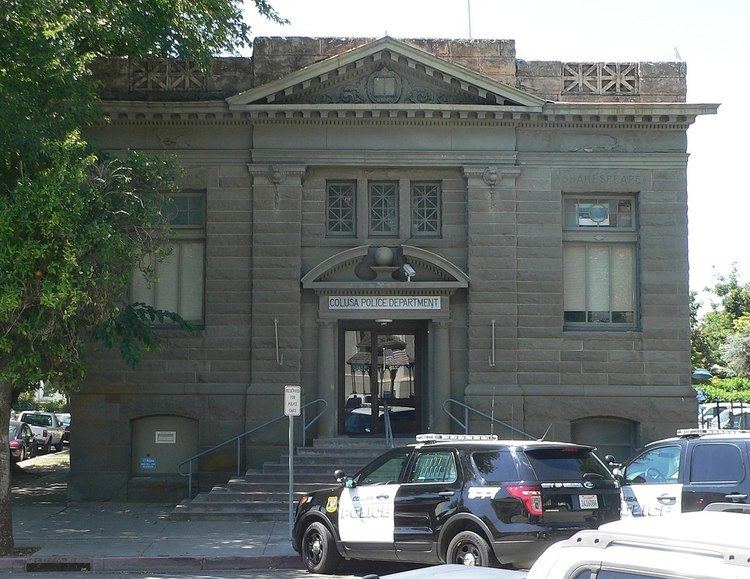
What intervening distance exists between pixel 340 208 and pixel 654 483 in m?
10.6

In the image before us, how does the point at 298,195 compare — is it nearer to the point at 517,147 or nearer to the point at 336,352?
the point at 336,352

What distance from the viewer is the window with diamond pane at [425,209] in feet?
70.4

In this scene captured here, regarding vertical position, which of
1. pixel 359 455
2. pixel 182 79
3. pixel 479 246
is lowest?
pixel 359 455

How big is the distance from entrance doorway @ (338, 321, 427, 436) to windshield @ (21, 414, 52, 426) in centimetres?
2264

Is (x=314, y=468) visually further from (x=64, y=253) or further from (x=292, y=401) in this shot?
(x=64, y=253)

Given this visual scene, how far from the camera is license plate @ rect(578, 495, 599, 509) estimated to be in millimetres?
11594

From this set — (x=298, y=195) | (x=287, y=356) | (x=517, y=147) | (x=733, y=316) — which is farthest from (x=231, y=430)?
(x=733, y=316)

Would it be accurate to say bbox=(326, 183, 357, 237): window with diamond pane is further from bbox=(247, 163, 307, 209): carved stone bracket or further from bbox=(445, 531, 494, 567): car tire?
bbox=(445, 531, 494, 567): car tire

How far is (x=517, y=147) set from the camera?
21.4 m

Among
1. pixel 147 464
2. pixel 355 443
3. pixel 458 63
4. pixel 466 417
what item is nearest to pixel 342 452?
pixel 355 443

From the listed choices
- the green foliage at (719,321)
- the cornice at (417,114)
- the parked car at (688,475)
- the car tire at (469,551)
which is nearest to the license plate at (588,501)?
the parked car at (688,475)

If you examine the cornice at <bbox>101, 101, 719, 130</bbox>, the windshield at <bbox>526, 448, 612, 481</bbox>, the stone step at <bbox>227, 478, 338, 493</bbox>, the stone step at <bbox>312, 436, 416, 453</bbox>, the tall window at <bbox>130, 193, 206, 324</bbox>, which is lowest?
the stone step at <bbox>227, 478, 338, 493</bbox>

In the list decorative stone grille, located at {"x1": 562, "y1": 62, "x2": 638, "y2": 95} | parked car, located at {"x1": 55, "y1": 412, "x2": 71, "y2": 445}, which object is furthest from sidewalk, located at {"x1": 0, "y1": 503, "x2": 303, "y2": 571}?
parked car, located at {"x1": 55, "y1": 412, "x2": 71, "y2": 445}

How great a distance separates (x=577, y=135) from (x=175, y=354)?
976cm
